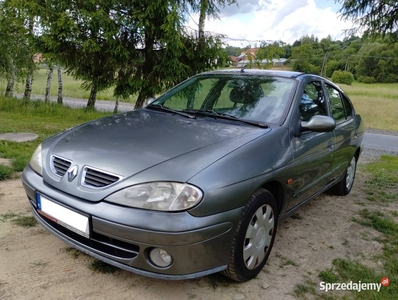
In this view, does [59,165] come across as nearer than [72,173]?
No

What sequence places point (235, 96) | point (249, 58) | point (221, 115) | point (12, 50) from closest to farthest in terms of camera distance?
point (221, 115) → point (235, 96) → point (249, 58) → point (12, 50)

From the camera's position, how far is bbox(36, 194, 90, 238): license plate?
6.66 ft

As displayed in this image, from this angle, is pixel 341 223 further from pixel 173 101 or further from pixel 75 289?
pixel 75 289

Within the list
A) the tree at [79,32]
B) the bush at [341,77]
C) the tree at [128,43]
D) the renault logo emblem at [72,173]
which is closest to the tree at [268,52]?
the tree at [128,43]

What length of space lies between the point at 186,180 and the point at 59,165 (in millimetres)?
965

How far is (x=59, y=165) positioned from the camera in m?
2.31

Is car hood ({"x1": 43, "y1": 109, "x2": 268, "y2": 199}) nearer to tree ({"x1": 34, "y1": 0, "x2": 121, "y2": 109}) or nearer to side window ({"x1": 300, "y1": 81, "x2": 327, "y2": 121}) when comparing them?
side window ({"x1": 300, "y1": 81, "x2": 327, "y2": 121})

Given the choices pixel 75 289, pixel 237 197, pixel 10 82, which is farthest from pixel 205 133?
pixel 10 82

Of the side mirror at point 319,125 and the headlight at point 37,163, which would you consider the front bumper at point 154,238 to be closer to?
the headlight at point 37,163

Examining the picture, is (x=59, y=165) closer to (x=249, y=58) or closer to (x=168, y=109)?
(x=168, y=109)

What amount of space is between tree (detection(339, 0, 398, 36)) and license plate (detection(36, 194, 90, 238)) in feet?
25.5

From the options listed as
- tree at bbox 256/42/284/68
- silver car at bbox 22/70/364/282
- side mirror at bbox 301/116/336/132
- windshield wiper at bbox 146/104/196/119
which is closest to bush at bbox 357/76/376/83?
tree at bbox 256/42/284/68

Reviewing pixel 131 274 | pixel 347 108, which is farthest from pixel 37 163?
pixel 347 108

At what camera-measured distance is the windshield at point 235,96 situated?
2998 millimetres
